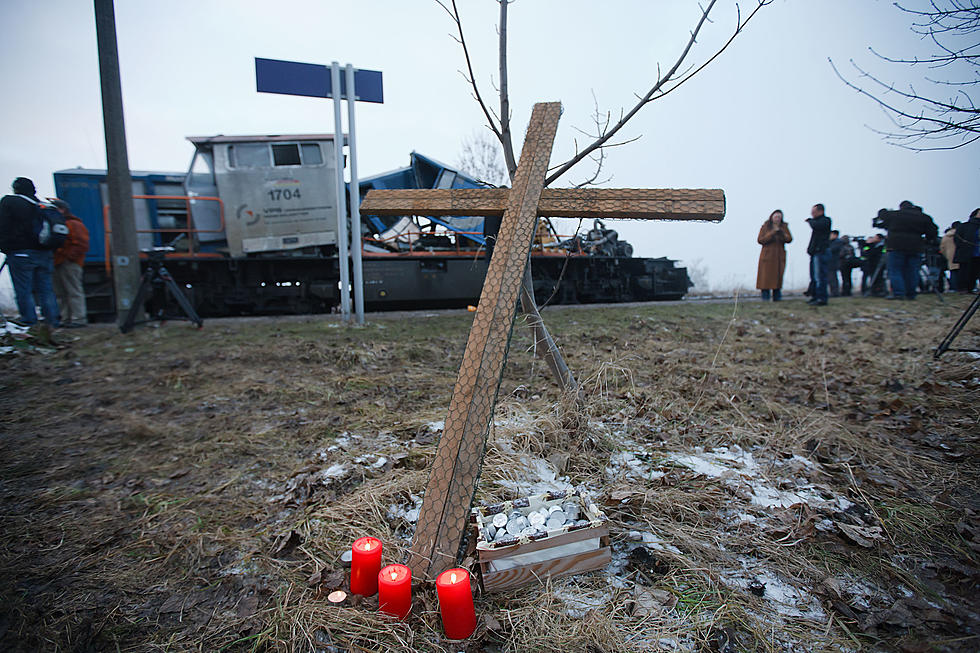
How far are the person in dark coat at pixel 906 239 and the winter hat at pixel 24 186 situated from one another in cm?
1225

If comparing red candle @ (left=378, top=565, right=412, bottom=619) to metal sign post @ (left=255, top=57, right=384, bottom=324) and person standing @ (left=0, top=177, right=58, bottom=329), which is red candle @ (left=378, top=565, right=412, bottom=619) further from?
person standing @ (left=0, top=177, right=58, bottom=329)

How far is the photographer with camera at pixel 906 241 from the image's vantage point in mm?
7555

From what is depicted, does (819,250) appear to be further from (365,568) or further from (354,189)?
(365,568)

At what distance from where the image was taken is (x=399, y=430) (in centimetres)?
280

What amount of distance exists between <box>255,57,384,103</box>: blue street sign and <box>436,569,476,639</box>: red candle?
21.1 ft

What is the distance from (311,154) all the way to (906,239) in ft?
35.0

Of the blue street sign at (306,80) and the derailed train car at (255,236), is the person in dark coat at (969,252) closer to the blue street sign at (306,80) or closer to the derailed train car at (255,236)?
the derailed train car at (255,236)

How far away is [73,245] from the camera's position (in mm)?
6582

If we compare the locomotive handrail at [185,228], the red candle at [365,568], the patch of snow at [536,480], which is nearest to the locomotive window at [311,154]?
the locomotive handrail at [185,228]

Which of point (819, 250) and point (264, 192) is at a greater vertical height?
point (264, 192)

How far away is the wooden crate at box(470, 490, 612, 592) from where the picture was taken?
4.61 ft


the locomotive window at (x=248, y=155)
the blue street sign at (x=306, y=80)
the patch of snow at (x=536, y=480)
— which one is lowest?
the patch of snow at (x=536, y=480)

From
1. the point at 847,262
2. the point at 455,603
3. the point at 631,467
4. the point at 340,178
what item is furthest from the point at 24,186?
the point at 847,262

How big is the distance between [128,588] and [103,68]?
785 cm
